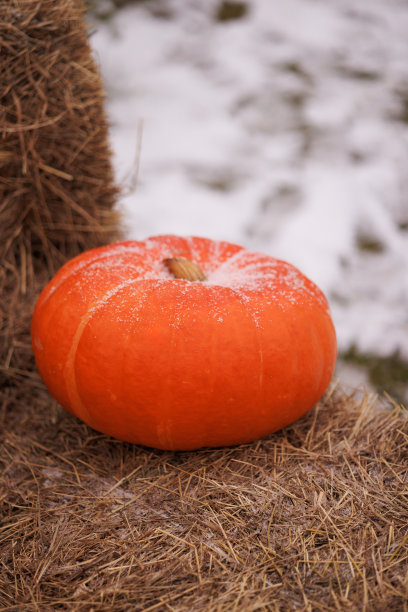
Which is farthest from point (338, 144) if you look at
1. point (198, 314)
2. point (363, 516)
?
point (363, 516)

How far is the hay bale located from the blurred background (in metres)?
A: 0.48

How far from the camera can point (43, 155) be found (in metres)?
2.19

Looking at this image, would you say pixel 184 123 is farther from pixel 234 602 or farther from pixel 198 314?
pixel 234 602

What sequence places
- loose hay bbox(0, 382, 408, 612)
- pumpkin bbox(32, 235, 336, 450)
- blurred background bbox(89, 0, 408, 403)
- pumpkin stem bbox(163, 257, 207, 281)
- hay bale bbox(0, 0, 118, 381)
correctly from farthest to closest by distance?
blurred background bbox(89, 0, 408, 403)
hay bale bbox(0, 0, 118, 381)
pumpkin stem bbox(163, 257, 207, 281)
pumpkin bbox(32, 235, 336, 450)
loose hay bbox(0, 382, 408, 612)

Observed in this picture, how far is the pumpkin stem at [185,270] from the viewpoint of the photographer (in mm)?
1762

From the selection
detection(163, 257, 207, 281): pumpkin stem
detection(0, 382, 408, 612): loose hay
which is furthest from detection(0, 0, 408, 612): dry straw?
detection(163, 257, 207, 281): pumpkin stem

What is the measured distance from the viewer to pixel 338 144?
408 cm

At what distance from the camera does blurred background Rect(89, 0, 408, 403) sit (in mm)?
3330

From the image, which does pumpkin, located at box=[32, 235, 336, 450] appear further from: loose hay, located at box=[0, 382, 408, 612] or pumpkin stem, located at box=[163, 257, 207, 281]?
loose hay, located at box=[0, 382, 408, 612]

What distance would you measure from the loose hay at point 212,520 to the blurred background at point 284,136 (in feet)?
4.09

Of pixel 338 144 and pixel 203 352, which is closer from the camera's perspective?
pixel 203 352

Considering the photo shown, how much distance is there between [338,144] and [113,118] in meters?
1.88

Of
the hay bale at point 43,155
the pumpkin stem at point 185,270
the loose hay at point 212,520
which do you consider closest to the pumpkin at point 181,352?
the pumpkin stem at point 185,270

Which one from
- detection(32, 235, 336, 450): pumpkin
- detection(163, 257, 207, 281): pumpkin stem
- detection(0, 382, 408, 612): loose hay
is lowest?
detection(0, 382, 408, 612): loose hay
